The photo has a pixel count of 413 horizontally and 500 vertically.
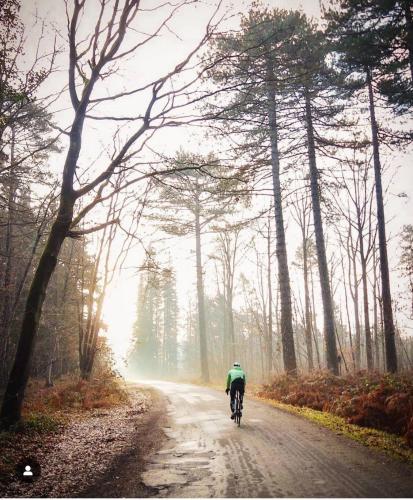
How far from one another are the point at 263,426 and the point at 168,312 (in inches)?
2452

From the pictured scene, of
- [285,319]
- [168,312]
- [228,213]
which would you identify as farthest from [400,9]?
[168,312]

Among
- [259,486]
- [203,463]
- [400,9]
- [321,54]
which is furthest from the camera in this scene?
[321,54]

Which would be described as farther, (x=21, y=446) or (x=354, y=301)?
(x=354, y=301)

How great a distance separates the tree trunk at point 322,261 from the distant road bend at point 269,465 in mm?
6610

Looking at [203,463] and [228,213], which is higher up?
[228,213]

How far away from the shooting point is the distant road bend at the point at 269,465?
15.7 ft

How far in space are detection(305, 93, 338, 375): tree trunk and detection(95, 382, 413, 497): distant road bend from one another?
661cm

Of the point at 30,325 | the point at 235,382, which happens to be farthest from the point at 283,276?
the point at 30,325

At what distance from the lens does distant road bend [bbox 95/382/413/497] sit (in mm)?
4785

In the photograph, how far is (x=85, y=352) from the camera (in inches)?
696

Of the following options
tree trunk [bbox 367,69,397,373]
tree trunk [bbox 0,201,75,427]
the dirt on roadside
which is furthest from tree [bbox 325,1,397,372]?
tree trunk [bbox 0,201,75,427]

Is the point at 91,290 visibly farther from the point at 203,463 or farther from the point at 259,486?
the point at 259,486

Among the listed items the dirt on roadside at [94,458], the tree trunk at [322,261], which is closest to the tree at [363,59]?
the tree trunk at [322,261]

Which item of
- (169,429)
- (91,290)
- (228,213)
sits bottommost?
(169,429)
